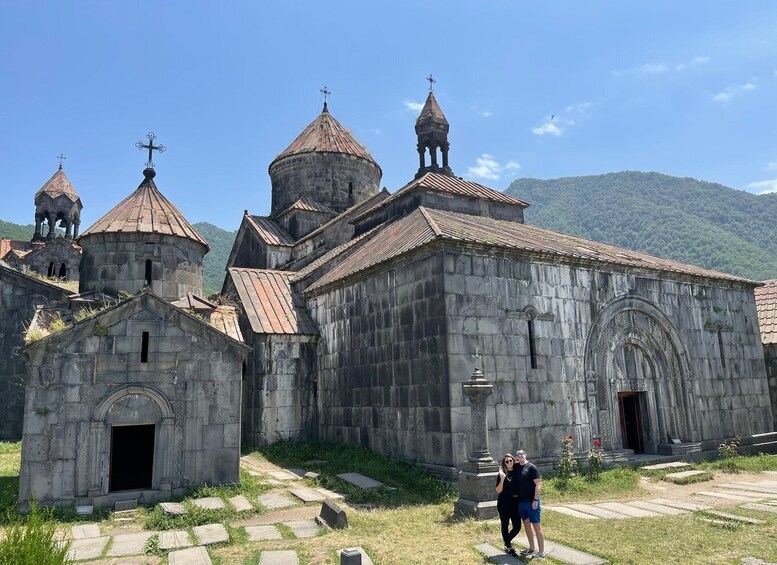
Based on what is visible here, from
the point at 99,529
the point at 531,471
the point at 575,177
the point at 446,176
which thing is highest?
the point at 575,177

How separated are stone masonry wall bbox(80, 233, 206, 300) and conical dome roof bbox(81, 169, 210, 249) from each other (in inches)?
6.0

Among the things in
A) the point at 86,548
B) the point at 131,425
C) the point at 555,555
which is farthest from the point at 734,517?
the point at 131,425

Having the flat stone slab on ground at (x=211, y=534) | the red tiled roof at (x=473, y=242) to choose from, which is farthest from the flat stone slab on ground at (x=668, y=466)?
the flat stone slab on ground at (x=211, y=534)

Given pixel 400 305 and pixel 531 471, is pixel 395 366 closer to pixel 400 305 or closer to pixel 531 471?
pixel 400 305

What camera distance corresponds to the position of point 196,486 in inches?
350

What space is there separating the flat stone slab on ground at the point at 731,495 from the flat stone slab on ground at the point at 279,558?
7191mm

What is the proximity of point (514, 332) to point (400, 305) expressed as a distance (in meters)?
2.27

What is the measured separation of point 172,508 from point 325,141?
1578cm

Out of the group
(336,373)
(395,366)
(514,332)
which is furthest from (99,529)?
(514,332)

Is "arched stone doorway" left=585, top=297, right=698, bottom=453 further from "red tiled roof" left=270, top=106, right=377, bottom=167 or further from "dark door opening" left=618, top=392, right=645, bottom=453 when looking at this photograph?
"red tiled roof" left=270, top=106, right=377, bottom=167

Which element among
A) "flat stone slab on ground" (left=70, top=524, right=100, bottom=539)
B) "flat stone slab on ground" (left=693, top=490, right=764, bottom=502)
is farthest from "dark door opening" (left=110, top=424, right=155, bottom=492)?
"flat stone slab on ground" (left=693, top=490, right=764, bottom=502)

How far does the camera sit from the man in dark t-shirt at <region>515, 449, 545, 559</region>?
19.5 ft

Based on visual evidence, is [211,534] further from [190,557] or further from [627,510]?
[627,510]

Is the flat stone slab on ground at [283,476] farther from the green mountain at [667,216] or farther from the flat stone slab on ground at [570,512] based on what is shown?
the green mountain at [667,216]
